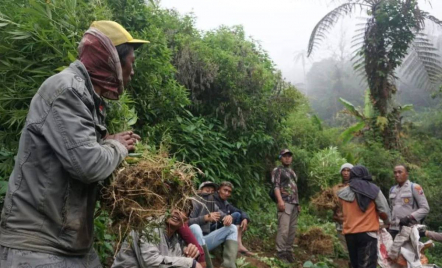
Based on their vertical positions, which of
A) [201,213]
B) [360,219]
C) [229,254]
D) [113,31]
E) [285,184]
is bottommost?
[229,254]

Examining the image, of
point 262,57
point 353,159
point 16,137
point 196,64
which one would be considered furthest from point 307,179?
point 16,137

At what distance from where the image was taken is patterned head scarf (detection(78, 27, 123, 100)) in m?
2.05

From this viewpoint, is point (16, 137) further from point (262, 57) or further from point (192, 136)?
point (262, 57)

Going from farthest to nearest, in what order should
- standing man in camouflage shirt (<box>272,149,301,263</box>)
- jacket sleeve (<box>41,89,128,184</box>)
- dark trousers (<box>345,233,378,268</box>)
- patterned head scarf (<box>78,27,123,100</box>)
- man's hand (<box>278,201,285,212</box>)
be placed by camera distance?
standing man in camouflage shirt (<box>272,149,301,263</box>)
man's hand (<box>278,201,285,212</box>)
dark trousers (<box>345,233,378,268</box>)
patterned head scarf (<box>78,27,123,100</box>)
jacket sleeve (<box>41,89,128,184</box>)

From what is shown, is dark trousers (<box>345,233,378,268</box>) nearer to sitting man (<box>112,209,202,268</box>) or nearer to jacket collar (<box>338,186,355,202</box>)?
jacket collar (<box>338,186,355,202</box>)

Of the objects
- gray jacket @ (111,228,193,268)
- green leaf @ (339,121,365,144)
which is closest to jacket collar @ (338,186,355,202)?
gray jacket @ (111,228,193,268)

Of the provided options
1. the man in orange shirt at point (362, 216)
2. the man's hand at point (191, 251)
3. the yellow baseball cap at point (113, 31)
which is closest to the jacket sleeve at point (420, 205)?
the man in orange shirt at point (362, 216)

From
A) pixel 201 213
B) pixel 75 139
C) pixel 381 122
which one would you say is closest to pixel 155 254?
pixel 201 213

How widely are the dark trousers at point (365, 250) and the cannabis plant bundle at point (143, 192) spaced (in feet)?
15.4

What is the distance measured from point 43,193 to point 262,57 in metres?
9.62

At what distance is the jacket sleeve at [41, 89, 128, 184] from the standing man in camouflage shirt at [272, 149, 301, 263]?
609 cm

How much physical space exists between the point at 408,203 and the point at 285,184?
6.78ft

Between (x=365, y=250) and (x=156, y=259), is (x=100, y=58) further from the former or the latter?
(x=365, y=250)

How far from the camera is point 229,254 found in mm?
6203
